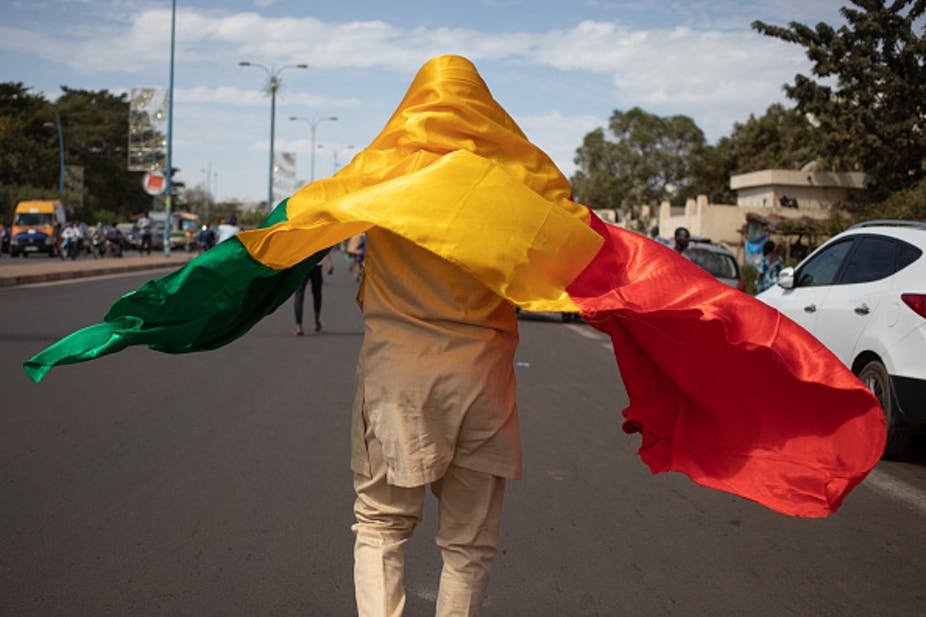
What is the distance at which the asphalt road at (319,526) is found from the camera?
3.90 metres

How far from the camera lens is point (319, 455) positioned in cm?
633

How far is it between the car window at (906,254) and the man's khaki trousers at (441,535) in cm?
486

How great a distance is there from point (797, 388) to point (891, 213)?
868 inches

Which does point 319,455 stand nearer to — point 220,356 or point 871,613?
point 871,613

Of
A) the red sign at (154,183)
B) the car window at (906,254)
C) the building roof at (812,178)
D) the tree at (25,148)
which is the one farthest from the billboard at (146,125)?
the car window at (906,254)

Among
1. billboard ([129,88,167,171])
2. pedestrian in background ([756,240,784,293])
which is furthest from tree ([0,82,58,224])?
pedestrian in background ([756,240,784,293])

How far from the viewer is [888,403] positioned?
6.55 m

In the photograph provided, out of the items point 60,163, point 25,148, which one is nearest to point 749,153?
point 25,148

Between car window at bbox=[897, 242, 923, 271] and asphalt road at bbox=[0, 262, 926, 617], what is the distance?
1.45m

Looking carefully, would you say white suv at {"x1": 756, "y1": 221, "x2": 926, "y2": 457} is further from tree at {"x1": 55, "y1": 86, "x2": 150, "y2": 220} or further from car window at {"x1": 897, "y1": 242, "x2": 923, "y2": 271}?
tree at {"x1": 55, "y1": 86, "x2": 150, "y2": 220}

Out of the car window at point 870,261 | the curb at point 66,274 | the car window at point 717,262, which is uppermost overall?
the car window at point 870,261

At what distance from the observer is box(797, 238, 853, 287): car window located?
788 centimetres

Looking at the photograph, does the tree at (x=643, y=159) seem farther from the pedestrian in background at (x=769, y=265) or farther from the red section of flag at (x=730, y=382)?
the red section of flag at (x=730, y=382)

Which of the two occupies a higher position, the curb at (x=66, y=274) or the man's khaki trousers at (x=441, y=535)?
the man's khaki trousers at (x=441, y=535)
